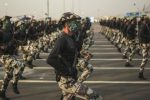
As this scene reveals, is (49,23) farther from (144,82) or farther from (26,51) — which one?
(144,82)

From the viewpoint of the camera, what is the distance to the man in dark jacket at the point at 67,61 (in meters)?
5.87

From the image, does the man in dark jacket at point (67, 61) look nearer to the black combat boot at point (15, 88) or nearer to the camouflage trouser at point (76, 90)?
the camouflage trouser at point (76, 90)

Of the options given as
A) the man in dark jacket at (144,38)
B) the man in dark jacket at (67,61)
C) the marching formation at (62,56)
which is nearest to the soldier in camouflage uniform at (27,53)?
the marching formation at (62,56)

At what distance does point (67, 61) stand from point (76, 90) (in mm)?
464

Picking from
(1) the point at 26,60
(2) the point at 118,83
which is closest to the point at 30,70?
(1) the point at 26,60

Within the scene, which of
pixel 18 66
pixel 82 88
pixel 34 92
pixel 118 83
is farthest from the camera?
pixel 118 83

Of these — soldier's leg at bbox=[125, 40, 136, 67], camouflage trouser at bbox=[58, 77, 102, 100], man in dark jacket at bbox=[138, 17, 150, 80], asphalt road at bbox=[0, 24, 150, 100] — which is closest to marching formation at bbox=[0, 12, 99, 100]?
camouflage trouser at bbox=[58, 77, 102, 100]

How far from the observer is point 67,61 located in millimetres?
6023

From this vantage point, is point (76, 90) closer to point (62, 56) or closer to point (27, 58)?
point (62, 56)

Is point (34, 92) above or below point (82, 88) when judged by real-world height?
below

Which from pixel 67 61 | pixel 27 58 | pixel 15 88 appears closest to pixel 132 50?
pixel 27 58

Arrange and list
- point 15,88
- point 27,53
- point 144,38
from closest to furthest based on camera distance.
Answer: point 15,88 < point 144,38 < point 27,53

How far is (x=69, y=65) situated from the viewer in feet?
19.6

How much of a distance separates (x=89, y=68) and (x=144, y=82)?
111 inches
